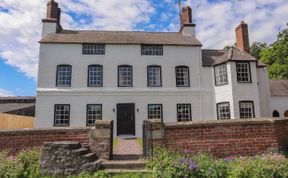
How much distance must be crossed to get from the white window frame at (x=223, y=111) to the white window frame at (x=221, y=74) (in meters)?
1.68

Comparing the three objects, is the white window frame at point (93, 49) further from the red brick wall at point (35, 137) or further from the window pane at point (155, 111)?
the red brick wall at point (35, 137)

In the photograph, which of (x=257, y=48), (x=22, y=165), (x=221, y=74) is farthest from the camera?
(x=257, y=48)

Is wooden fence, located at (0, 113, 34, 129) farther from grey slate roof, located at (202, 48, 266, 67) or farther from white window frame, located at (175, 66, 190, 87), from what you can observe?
grey slate roof, located at (202, 48, 266, 67)

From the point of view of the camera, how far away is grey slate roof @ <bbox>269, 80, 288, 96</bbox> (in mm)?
20400

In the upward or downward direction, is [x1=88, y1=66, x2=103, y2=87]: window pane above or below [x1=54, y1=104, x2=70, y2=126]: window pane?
above

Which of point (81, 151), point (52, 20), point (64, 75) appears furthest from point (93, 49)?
point (81, 151)

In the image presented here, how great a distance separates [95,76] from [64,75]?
2.35 metres

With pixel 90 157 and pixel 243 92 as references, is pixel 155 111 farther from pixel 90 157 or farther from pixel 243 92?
pixel 90 157

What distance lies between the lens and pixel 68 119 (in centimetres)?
1595

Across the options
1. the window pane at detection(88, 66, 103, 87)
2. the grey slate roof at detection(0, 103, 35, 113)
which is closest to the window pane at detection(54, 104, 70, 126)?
the window pane at detection(88, 66, 103, 87)

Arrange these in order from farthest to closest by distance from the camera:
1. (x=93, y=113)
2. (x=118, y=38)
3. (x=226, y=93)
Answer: (x=118, y=38), (x=226, y=93), (x=93, y=113)

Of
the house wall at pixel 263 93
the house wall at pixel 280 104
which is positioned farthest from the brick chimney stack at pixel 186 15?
the house wall at pixel 280 104

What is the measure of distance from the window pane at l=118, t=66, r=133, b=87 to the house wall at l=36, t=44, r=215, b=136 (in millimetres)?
321

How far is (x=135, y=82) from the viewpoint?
17.0m
